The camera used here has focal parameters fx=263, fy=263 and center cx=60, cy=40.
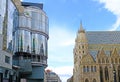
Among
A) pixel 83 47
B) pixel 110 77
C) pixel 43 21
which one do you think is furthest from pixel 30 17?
pixel 110 77

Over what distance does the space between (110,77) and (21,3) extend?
2024 inches

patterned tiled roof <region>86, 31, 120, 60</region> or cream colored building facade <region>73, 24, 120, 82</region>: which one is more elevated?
patterned tiled roof <region>86, 31, 120, 60</region>

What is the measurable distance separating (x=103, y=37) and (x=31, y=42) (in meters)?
43.2

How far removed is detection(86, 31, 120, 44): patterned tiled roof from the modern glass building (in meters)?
26.9

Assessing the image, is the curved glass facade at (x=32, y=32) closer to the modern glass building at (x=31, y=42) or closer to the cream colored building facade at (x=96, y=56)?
the modern glass building at (x=31, y=42)

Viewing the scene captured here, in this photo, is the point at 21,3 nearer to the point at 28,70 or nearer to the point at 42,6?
the point at 42,6

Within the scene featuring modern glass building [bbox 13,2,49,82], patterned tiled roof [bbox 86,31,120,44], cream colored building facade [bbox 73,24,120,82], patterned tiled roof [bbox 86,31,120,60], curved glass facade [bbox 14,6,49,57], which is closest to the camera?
modern glass building [bbox 13,2,49,82]

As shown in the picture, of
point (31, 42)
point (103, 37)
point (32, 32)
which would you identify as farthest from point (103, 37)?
point (31, 42)

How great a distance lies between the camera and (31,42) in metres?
104

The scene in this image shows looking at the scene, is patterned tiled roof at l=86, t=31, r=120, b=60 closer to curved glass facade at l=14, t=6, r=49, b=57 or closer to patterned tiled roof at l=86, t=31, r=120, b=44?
patterned tiled roof at l=86, t=31, r=120, b=44

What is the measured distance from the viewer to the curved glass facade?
9750 centimetres

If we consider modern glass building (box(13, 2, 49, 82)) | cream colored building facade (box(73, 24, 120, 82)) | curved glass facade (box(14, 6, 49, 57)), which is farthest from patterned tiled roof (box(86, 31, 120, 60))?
curved glass facade (box(14, 6, 49, 57))

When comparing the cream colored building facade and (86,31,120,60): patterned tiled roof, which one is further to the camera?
(86,31,120,60): patterned tiled roof

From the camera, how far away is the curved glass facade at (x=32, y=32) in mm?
97500
